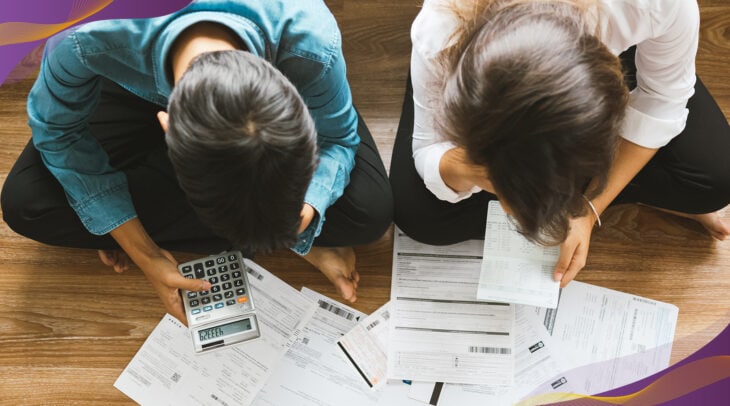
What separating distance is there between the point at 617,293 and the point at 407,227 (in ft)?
1.15

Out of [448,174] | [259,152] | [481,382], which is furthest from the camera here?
[481,382]

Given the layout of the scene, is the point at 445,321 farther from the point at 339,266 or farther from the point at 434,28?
the point at 434,28

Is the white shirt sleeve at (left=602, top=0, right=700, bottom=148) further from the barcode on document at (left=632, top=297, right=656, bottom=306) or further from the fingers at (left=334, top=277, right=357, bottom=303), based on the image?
the fingers at (left=334, top=277, right=357, bottom=303)

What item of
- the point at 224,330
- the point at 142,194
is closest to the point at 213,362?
the point at 224,330

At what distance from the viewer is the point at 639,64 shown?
2.62 ft

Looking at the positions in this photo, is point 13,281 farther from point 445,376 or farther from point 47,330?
point 445,376

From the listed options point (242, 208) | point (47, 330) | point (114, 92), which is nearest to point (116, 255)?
point (47, 330)

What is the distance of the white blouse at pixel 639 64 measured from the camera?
2.33 ft

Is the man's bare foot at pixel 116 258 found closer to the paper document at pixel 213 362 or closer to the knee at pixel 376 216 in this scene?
the paper document at pixel 213 362

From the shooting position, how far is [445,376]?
987mm

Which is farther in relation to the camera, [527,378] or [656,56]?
[527,378]

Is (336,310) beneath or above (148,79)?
beneath

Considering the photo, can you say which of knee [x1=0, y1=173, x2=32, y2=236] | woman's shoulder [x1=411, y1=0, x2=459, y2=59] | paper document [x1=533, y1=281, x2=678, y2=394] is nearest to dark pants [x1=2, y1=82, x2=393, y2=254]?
knee [x1=0, y1=173, x2=32, y2=236]

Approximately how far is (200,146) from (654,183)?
0.70 metres
